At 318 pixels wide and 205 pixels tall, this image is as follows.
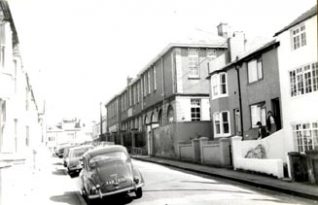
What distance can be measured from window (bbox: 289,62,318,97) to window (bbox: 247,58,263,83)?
617 centimetres

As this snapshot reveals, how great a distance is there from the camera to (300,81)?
1881 cm

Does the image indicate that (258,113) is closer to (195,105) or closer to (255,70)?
(255,70)

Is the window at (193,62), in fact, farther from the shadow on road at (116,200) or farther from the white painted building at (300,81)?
the shadow on road at (116,200)

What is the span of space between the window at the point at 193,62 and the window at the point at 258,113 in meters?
10.3

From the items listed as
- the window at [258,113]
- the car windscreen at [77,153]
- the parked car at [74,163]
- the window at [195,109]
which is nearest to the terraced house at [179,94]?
the window at [195,109]

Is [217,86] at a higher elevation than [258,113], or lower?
higher

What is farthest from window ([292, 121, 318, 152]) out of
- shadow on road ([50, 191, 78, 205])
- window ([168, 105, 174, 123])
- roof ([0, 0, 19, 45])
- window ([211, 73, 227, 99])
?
window ([168, 105, 174, 123])

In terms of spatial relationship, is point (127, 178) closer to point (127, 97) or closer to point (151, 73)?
point (151, 73)

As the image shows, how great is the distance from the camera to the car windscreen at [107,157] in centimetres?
1452

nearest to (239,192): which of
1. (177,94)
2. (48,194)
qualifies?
(48,194)

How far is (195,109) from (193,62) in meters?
4.11

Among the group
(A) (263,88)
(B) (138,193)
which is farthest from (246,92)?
(B) (138,193)

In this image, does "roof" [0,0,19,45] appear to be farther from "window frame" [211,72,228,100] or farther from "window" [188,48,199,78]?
"window" [188,48,199,78]

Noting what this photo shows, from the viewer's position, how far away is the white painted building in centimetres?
1786
